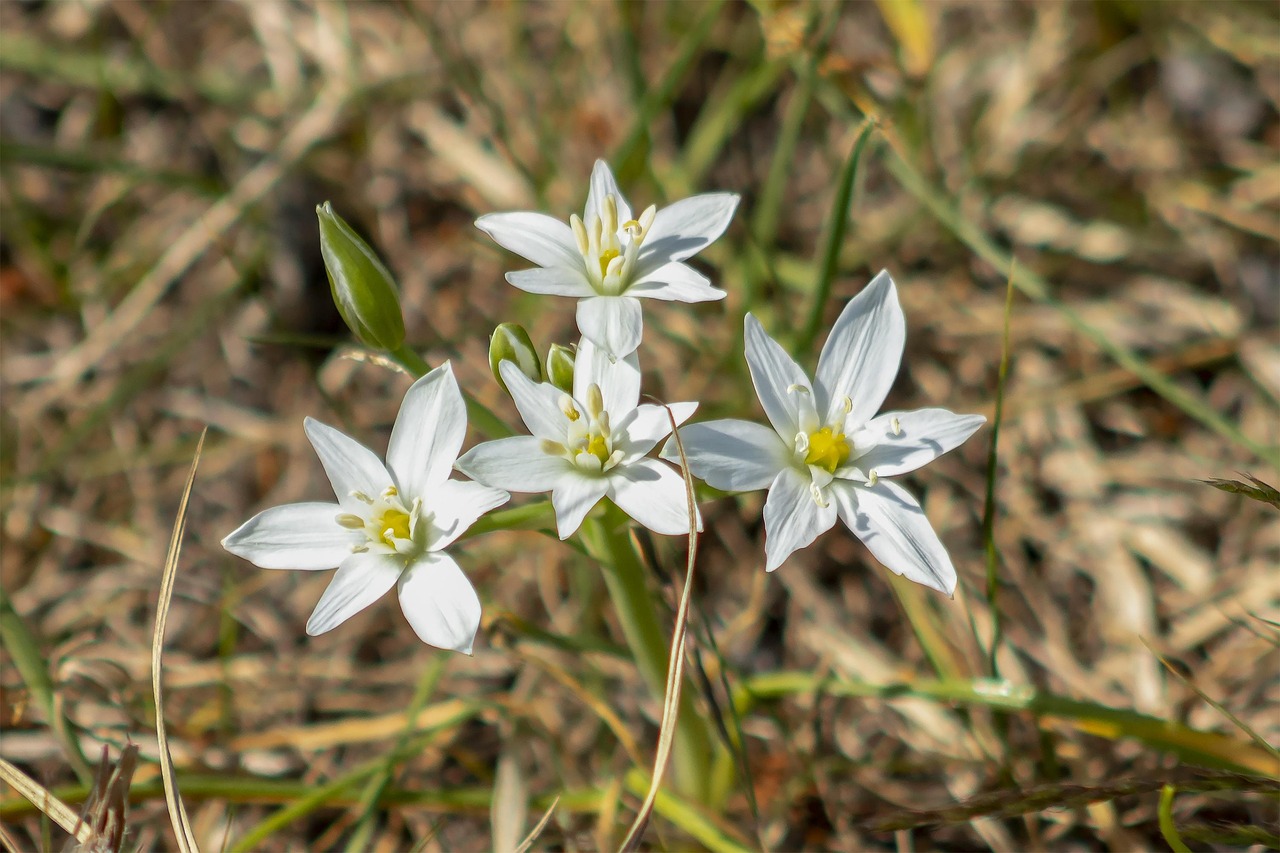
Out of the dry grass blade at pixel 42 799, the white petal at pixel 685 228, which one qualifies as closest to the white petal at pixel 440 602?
the white petal at pixel 685 228

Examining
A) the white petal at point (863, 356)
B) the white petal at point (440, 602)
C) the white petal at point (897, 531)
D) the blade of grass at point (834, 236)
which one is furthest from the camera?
the blade of grass at point (834, 236)

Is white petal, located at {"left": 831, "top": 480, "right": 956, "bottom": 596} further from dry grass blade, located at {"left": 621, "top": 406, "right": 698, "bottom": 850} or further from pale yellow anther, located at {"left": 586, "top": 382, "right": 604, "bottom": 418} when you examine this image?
pale yellow anther, located at {"left": 586, "top": 382, "right": 604, "bottom": 418}

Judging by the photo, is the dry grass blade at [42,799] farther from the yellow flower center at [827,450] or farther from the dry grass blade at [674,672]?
the yellow flower center at [827,450]

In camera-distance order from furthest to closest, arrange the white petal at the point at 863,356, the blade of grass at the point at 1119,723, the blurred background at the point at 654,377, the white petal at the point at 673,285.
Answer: the blurred background at the point at 654,377
the blade of grass at the point at 1119,723
the white petal at the point at 863,356
the white petal at the point at 673,285

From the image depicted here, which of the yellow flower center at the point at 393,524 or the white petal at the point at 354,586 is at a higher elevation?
the yellow flower center at the point at 393,524

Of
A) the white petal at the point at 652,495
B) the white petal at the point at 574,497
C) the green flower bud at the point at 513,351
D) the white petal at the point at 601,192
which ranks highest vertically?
the white petal at the point at 601,192

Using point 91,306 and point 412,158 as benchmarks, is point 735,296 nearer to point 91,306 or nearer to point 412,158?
point 412,158

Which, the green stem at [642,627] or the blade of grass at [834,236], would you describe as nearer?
the green stem at [642,627]
